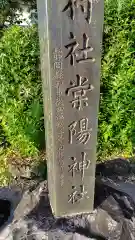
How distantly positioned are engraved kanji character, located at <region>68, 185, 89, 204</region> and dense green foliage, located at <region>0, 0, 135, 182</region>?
41.4 inches

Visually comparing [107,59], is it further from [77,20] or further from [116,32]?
[77,20]

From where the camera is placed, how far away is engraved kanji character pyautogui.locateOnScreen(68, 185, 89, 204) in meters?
1.90

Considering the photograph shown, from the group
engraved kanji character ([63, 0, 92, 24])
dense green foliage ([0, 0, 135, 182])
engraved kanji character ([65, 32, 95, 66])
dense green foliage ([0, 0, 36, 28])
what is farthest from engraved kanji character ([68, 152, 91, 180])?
dense green foliage ([0, 0, 36, 28])

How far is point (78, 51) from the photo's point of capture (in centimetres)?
142

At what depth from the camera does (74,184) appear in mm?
1864

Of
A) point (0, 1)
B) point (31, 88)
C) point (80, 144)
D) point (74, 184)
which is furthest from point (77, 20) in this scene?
point (0, 1)

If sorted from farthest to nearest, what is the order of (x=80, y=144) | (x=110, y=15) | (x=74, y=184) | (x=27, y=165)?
(x=27, y=165), (x=110, y=15), (x=74, y=184), (x=80, y=144)

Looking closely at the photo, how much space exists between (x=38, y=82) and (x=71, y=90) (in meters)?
1.31

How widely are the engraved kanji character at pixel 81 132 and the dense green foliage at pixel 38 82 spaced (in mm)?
1140

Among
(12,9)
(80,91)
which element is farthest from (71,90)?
(12,9)

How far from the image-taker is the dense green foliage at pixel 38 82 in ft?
8.75

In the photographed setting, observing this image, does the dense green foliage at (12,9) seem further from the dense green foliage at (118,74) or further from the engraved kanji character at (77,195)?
the engraved kanji character at (77,195)

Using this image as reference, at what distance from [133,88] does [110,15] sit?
2.36ft

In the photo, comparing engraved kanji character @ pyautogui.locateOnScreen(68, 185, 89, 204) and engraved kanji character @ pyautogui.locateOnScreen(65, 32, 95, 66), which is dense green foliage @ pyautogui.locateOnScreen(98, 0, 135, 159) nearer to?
engraved kanji character @ pyautogui.locateOnScreen(68, 185, 89, 204)
